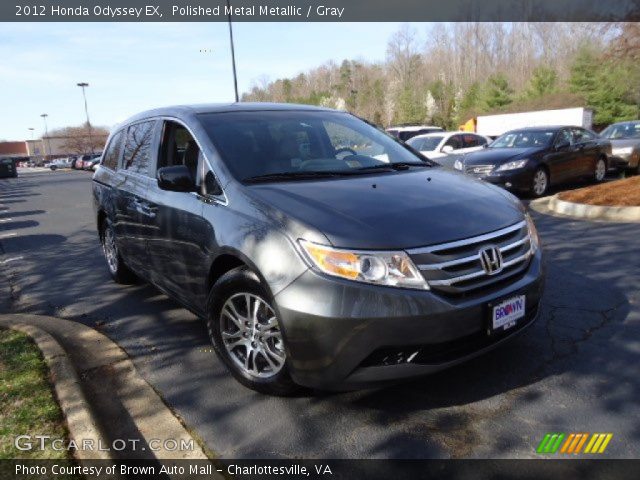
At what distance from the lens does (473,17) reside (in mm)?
64000

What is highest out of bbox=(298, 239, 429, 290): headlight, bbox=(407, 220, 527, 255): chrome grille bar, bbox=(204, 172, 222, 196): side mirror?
bbox=(204, 172, 222, 196): side mirror

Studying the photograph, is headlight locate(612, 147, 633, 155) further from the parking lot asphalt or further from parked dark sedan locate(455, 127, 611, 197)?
the parking lot asphalt

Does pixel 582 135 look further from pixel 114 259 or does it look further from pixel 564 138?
pixel 114 259

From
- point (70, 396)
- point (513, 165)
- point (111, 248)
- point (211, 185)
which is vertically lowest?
point (70, 396)

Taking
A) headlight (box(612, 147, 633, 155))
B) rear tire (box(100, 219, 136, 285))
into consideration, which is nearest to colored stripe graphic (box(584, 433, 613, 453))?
rear tire (box(100, 219, 136, 285))

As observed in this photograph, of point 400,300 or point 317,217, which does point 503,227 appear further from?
point 317,217

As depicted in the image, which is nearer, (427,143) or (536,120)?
(427,143)

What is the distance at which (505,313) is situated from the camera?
9.62 ft

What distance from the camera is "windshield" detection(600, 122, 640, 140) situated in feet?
49.1

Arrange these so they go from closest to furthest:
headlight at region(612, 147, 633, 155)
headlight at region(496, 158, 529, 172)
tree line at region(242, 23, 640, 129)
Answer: headlight at region(496, 158, 529, 172) < headlight at region(612, 147, 633, 155) < tree line at region(242, 23, 640, 129)

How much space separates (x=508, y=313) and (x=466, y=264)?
438mm

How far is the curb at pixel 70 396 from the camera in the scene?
271 cm

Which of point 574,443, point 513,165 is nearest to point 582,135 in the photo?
point 513,165

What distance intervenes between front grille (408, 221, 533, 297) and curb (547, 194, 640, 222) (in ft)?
18.5
